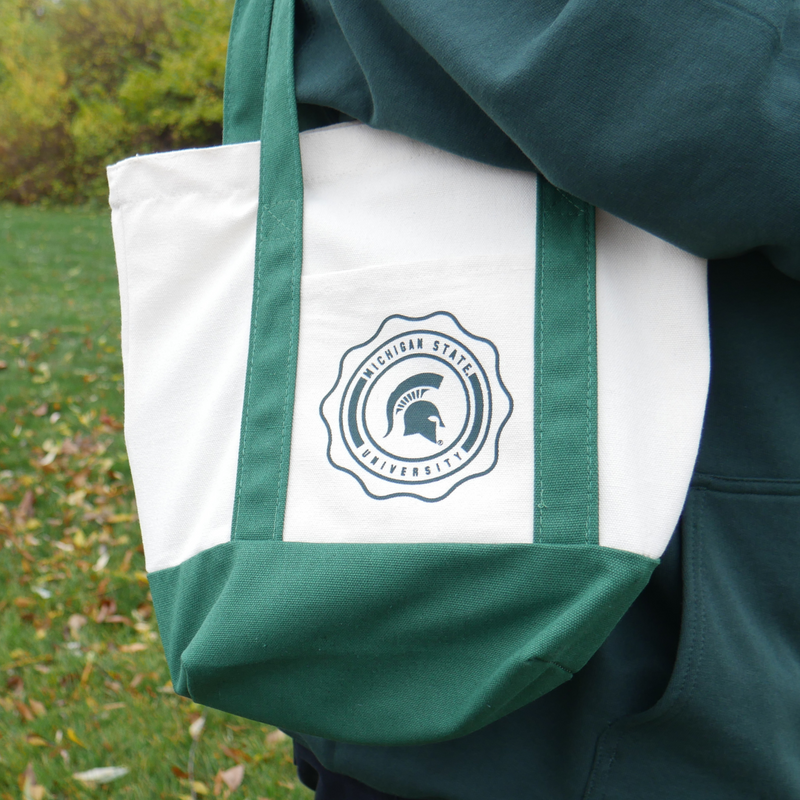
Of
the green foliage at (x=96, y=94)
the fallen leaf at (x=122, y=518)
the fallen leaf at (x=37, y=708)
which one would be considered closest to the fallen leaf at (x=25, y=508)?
the fallen leaf at (x=122, y=518)

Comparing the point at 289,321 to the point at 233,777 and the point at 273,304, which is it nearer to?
the point at 273,304

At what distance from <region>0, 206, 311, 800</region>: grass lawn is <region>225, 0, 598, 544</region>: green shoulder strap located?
5.52 ft

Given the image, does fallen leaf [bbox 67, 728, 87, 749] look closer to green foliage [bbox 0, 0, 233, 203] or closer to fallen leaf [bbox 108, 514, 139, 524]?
fallen leaf [bbox 108, 514, 139, 524]

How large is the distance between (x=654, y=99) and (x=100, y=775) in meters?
2.35

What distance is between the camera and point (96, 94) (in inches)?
694

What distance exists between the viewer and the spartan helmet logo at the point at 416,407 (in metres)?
0.88

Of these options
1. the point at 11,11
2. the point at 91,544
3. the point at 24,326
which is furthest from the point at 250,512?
the point at 11,11

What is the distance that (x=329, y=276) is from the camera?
97cm

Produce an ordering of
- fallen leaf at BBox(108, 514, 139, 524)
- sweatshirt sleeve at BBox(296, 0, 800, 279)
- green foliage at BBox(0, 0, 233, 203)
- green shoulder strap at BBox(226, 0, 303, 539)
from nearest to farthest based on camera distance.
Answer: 1. sweatshirt sleeve at BBox(296, 0, 800, 279)
2. green shoulder strap at BBox(226, 0, 303, 539)
3. fallen leaf at BBox(108, 514, 139, 524)
4. green foliage at BBox(0, 0, 233, 203)

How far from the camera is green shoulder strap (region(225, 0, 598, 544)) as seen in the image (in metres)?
0.83

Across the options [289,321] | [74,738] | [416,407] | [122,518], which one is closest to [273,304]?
[289,321]

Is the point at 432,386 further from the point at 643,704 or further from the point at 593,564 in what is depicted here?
the point at 643,704

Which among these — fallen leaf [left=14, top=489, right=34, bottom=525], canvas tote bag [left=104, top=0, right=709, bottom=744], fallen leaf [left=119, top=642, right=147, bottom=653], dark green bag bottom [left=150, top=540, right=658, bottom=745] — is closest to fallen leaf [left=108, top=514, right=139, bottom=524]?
fallen leaf [left=14, top=489, right=34, bottom=525]

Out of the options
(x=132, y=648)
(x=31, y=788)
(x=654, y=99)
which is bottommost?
(x=31, y=788)
